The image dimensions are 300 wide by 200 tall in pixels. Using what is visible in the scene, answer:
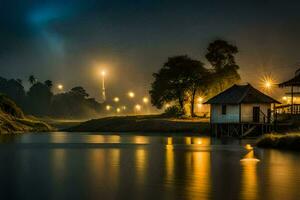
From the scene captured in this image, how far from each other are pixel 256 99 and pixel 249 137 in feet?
17.8

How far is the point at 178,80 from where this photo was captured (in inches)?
4761

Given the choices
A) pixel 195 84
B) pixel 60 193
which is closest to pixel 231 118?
pixel 195 84

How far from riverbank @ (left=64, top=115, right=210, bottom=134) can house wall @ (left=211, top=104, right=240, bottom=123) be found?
34.7 ft

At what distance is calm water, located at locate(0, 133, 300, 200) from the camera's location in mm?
27156

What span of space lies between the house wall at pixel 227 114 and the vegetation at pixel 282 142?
22.8 meters

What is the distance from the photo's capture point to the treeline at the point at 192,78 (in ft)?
388

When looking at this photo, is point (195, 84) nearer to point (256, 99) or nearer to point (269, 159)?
point (256, 99)

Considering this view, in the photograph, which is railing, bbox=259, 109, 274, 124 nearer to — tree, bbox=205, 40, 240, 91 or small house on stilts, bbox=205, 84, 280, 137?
small house on stilts, bbox=205, 84, 280, 137

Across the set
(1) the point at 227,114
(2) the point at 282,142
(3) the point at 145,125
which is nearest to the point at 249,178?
(2) the point at 282,142

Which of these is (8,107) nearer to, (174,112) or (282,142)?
(174,112)

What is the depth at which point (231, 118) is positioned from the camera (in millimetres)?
83500

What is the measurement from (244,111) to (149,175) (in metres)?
50.2

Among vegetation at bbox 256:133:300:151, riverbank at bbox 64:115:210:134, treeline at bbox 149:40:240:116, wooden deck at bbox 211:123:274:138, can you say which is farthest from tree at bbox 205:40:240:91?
vegetation at bbox 256:133:300:151

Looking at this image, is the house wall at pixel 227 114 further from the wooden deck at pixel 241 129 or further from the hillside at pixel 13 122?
the hillside at pixel 13 122
